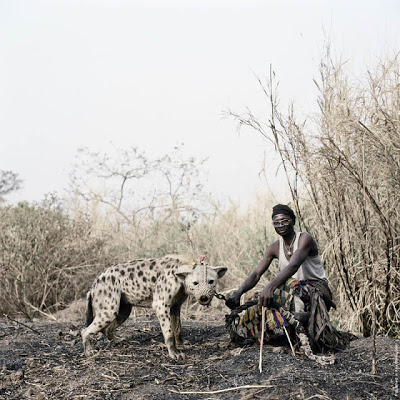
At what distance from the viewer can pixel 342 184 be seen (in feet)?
17.7

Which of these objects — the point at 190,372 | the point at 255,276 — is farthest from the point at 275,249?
the point at 190,372

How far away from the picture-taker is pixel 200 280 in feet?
14.5

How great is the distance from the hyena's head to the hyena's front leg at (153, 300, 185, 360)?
30 centimetres

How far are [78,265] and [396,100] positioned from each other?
5.19m

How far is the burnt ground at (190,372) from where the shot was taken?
3.79 m

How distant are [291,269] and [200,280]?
2.40 feet

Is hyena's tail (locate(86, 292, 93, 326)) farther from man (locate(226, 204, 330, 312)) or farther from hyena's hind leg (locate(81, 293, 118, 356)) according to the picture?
man (locate(226, 204, 330, 312))

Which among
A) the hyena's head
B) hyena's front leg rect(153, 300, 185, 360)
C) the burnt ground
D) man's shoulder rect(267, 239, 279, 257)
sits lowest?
the burnt ground

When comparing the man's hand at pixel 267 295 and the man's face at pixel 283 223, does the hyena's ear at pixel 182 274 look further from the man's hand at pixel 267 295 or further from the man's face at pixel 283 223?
the man's face at pixel 283 223

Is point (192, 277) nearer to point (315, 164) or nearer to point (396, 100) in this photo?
point (315, 164)

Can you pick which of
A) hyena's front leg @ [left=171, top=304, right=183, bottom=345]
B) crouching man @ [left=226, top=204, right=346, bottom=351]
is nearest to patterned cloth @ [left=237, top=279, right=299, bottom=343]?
crouching man @ [left=226, top=204, right=346, bottom=351]

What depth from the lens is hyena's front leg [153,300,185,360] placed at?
4.65 metres

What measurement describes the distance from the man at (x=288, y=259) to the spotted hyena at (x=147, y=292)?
395 mm

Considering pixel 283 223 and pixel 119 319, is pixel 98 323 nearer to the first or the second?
pixel 119 319
